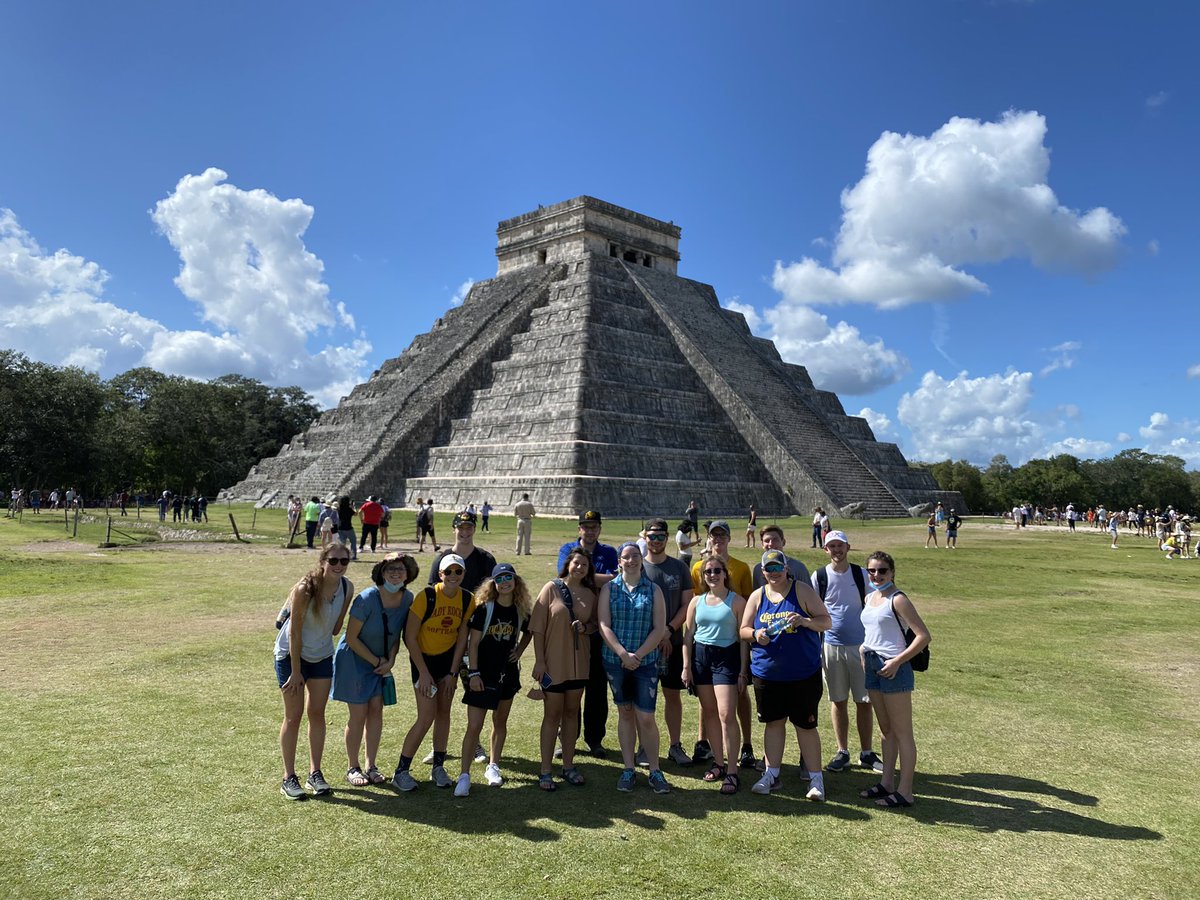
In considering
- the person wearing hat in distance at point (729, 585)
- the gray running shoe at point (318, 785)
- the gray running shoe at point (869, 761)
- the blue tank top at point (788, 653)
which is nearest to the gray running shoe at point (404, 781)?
the gray running shoe at point (318, 785)

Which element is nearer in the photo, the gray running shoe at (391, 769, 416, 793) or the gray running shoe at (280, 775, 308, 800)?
the gray running shoe at (280, 775, 308, 800)

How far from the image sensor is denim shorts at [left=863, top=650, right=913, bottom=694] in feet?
16.6

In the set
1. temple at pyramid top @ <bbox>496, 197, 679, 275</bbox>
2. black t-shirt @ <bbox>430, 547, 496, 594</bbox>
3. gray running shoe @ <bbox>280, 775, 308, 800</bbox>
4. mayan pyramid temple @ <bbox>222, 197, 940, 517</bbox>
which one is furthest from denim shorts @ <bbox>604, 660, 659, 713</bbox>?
temple at pyramid top @ <bbox>496, 197, 679, 275</bbox>

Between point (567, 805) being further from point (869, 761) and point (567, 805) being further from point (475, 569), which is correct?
point (869, 761)

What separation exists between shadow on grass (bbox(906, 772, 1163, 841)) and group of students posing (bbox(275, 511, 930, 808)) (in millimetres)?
246

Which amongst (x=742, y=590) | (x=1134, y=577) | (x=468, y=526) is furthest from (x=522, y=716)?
(x=1134, y=577)

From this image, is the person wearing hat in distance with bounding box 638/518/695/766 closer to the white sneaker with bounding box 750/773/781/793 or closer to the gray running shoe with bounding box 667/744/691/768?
the gray running shoe with bounding box 667/744/691/768

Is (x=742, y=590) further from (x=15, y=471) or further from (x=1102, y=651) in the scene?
(x=15, y=471)

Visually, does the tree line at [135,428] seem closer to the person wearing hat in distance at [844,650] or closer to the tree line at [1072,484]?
the person wearing hat in distance at [844,650]

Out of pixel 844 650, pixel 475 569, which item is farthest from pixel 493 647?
pixel 844 650

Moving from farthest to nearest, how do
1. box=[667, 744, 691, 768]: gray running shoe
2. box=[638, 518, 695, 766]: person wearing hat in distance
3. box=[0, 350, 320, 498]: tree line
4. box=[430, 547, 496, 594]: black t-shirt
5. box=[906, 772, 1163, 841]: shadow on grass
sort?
1. box=[0, 350, 320, 498]: tree line
2. box=[430, 547, 496, 594]: black t-shirt
3. box=[667, 744, 691, 768]: gray running shoe
4. box=[638, 518, 695, 766]: person wearing hat in distance
5. box=[906, 772, 1163, 841]: shadow on grass

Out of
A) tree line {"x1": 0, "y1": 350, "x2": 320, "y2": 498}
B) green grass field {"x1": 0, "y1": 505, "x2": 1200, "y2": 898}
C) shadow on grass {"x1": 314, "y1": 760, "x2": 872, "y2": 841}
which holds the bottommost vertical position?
shadow on grass {"x1": 314, "y1": 760, "x2": 872, "y2": 841}

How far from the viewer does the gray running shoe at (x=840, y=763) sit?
568 centimetres

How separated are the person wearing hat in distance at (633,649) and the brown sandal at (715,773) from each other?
12.7 inches
